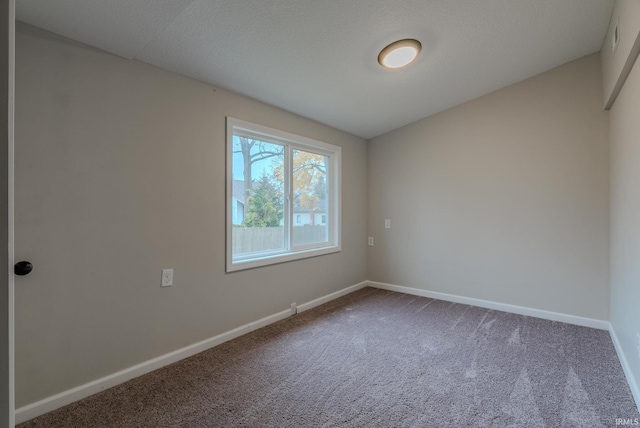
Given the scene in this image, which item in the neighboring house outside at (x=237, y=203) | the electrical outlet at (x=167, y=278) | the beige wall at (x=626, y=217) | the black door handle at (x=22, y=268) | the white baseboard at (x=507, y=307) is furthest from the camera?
the white baseboard at (x=507, y=307)

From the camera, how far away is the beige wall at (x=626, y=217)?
175 centimetres

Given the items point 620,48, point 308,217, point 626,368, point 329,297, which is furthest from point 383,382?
point 620,48

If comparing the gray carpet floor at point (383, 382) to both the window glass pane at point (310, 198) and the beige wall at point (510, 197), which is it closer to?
the beige wall at point (510, 197)

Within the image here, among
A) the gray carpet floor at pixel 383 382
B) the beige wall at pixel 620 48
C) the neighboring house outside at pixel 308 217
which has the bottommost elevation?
the gray carpet floor at pixel 383 382

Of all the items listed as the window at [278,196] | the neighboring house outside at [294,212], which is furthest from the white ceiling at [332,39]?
the neighboring house outside at [294,212]

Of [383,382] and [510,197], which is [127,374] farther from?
[510,197]

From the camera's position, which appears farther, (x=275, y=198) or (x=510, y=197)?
(x=510, y=197)

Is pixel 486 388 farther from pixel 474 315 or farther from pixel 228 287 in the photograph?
pixel 228 287

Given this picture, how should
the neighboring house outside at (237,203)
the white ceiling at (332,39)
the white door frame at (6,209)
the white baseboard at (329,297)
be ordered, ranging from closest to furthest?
1. the white door frame at (6,209)
2. the white ceiling at (332,39)
3. the neighboring house outside at (237,203)
4. the white baseboard at (329,297)

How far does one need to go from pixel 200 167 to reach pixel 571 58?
3491mm

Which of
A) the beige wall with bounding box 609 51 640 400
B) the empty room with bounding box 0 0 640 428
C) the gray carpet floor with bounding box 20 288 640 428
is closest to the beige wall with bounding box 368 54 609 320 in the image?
the empty room with bounding box 0 0 640 428

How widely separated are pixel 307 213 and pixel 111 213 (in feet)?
6.41

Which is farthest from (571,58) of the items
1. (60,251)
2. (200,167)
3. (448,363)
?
(60,251)

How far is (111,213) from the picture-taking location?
181cm
